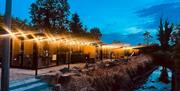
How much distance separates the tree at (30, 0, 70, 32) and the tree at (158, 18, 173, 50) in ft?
108

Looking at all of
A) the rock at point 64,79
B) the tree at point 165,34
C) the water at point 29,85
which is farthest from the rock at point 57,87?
the tree at point 165,34

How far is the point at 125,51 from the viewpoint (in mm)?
56094

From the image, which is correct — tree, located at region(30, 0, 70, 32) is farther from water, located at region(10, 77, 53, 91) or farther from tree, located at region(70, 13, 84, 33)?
water, located at region(10, 77, 53, 91)

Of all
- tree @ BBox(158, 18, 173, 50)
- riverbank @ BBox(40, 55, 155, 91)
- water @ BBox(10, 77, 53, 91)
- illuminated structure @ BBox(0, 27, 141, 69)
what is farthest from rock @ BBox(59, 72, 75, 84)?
tree @ BBox(158, 18, 173, 50)

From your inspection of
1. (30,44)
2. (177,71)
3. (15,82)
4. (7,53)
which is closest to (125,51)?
(30,44)

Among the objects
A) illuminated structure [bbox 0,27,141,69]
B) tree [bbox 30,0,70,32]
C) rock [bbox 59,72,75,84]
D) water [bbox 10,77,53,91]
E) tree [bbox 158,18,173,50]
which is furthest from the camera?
tree [bbox 158,18,173,50]

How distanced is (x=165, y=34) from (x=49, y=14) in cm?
3504

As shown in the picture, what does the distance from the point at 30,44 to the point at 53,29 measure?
13.2 m

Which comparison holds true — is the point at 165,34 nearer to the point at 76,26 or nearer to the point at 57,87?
the point at 76,26

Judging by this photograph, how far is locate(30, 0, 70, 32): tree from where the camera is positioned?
34.6 meters

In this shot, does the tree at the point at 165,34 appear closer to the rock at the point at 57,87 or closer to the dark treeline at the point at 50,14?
the dark treeline at the point at 50,14

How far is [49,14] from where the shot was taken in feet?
114

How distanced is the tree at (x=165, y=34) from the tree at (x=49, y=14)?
108 feet

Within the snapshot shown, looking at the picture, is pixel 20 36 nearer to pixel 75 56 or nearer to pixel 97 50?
pixel 75 56
